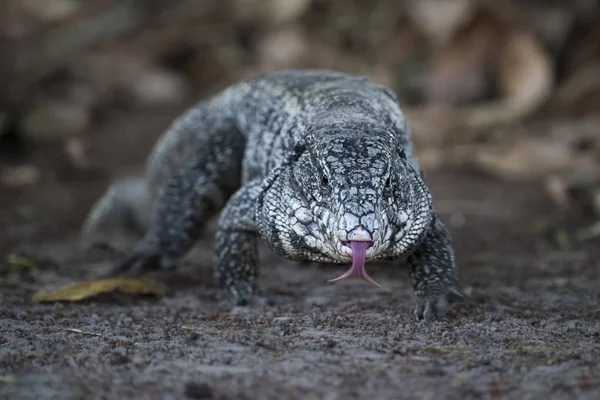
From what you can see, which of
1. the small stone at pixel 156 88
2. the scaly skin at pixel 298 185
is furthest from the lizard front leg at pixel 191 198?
the small stone at pixel 156 88

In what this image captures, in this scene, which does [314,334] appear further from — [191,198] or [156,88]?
[156,88]

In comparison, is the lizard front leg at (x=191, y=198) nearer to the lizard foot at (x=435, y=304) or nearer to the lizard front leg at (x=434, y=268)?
the lizard front leg at (x=434, y=268)

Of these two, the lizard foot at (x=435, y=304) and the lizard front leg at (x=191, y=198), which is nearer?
the lizard foot at (x=435, y=304)

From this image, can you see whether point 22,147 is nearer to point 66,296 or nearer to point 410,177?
point 66,296

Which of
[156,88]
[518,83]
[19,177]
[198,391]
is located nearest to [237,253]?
[198,391]

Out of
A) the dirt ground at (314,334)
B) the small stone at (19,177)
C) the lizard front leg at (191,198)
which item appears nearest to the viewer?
the dirt ground at (314,334)

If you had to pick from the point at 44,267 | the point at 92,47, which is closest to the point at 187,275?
the point at 44,267
